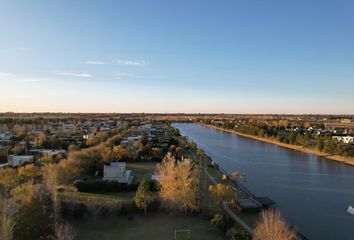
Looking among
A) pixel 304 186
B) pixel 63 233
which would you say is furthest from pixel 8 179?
pixel 304 186

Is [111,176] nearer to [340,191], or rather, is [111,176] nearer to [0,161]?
[0,161]

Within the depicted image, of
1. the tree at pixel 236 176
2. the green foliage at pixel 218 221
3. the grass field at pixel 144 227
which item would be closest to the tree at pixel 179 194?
the grass field at pixel 144 227

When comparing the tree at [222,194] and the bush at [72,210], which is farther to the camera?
the tree at [222,194]

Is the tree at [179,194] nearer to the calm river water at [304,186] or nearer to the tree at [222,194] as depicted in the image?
the tree at [222,194]

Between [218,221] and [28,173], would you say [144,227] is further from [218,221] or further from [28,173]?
[28,173]

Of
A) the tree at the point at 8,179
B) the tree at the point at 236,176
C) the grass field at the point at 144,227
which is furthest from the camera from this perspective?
the tree at the point at 236,176

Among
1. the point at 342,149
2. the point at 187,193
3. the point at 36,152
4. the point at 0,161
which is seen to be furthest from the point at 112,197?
the point at 342,149

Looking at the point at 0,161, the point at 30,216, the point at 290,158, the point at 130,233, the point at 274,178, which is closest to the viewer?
the point at 30,216
